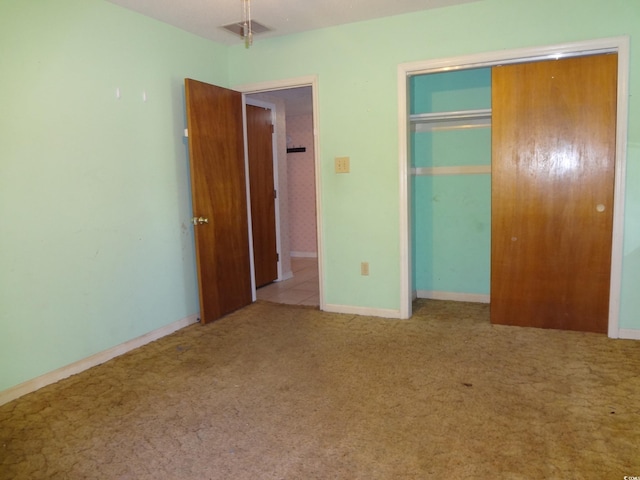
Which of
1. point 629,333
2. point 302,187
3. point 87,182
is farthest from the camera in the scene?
point 302,187

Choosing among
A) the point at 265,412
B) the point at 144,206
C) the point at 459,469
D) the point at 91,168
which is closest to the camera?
the point at 459,469

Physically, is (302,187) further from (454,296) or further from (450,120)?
(454,296)

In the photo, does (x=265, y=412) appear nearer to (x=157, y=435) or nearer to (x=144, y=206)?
(x=157, y=435)

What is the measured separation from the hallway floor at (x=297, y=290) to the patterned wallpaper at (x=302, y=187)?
Result: 1.10 m

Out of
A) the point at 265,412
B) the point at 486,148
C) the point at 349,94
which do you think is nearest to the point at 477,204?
the point at 486,148

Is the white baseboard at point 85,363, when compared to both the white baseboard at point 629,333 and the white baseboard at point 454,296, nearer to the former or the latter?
the white baseboard at point 454,296

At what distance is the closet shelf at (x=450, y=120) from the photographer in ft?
12.7

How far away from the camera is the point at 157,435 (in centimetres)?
215

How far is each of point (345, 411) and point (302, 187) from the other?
17.3 ft

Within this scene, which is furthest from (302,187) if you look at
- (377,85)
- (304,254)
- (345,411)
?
(345,411)

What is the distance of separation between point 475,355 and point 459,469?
1249 mm

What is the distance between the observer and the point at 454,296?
4.35 m

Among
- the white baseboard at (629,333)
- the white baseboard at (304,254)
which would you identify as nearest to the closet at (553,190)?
the white baseboard at (629,333)

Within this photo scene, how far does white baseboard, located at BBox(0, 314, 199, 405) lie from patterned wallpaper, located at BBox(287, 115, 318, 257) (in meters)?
3.64
